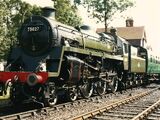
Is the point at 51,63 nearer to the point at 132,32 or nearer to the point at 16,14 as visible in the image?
the point at 16,14

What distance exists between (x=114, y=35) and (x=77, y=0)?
101 feet

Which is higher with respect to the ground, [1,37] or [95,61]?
[1,37]

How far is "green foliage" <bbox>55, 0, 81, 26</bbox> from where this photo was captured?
134ft

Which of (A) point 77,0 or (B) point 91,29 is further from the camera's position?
(A) point 77,0

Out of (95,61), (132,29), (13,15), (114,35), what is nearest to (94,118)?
(95,61)

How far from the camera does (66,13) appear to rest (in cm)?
4172

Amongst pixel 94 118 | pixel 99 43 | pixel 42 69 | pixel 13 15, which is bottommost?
pixel 94 118

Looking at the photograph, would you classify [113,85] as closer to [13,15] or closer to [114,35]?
[114,35]

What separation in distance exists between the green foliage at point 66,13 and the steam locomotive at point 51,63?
2497cm

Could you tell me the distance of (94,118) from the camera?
31.3 feet

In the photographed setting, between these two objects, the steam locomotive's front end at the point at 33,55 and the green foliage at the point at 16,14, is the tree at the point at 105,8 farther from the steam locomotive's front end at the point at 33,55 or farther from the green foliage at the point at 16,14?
the steam locomotive's front end at the point at 33,55

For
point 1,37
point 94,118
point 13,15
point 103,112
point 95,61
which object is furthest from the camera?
point 13,15

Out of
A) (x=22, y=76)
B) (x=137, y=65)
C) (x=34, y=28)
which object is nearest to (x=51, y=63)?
(x=22, y=76)

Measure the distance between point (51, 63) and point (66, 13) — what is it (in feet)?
99.5
